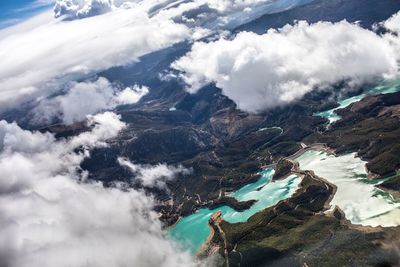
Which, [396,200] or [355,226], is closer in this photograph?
[355,226]

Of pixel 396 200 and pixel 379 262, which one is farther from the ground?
pixel 379 262

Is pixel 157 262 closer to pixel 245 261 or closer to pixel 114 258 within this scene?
pixel 114 258

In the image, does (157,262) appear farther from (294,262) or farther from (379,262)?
(379,262)

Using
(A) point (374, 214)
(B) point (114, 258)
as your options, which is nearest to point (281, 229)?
(A) point (374, 214)

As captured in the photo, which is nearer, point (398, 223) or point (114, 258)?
point (398, 223)

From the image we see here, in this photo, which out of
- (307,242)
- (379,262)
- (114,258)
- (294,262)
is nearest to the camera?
(379,262)

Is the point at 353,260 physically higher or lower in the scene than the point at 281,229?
higher

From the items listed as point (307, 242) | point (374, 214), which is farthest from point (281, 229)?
point (374, 214)

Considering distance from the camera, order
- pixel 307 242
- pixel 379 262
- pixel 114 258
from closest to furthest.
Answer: pixel 379 262, pixel 307 242, pixel 114 258

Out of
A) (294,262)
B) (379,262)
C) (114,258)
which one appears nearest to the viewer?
(379,262)
